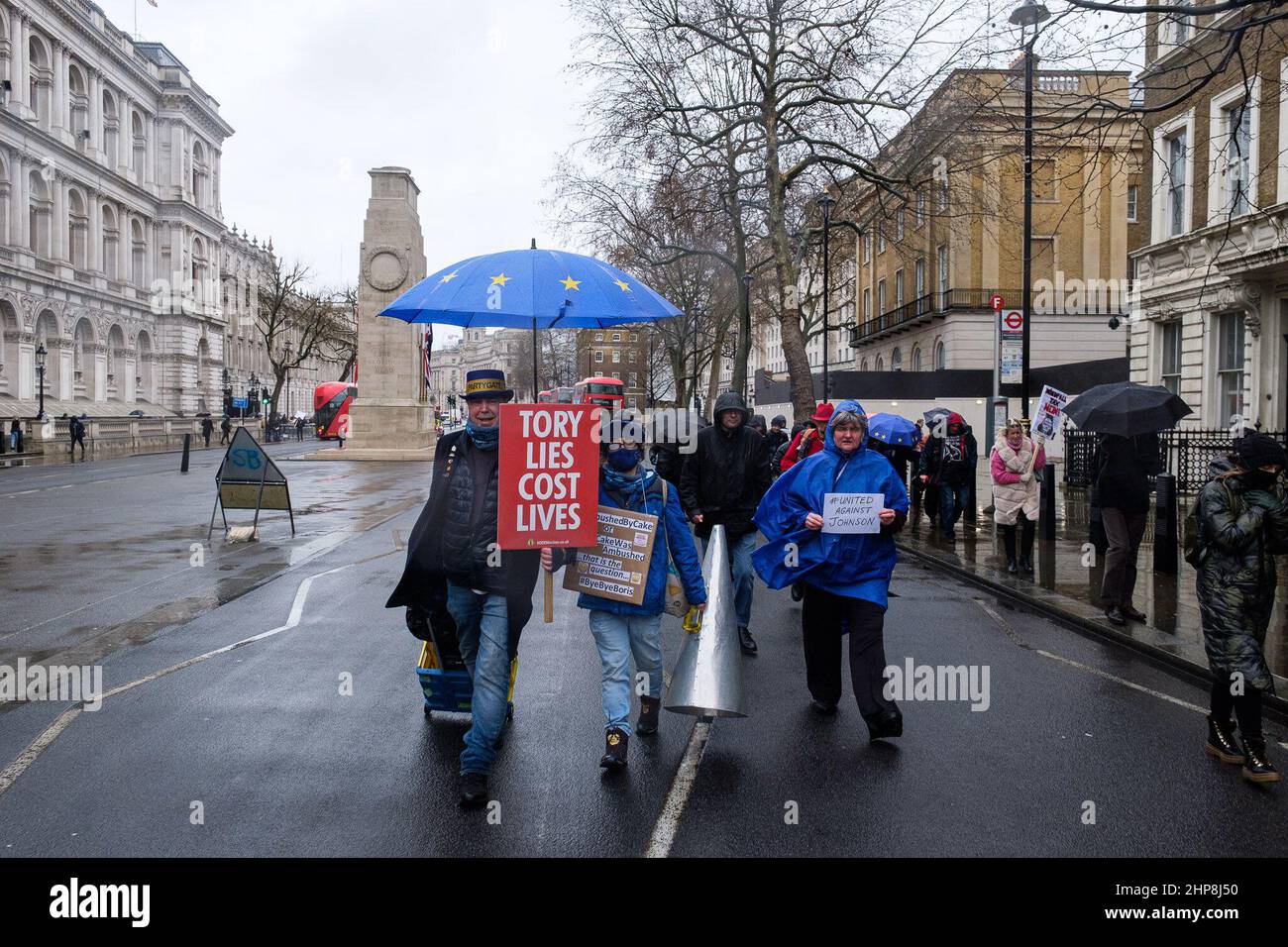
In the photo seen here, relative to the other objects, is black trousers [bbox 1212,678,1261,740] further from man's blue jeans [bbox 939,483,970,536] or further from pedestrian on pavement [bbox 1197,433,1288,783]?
man's blue jeans [bbox 939,483,970,536]

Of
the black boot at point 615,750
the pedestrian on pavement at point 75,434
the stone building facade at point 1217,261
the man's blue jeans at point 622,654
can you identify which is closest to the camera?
the black boot at point 615,750

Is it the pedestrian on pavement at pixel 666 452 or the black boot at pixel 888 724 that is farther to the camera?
the pedestrian on pavement at pixel 666 452

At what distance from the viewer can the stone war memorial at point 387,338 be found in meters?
39.3

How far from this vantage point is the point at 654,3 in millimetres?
25422

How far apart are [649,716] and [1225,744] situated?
3.07 m

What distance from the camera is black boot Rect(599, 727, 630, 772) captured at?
199 inches

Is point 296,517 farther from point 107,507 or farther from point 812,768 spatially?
point 812,768

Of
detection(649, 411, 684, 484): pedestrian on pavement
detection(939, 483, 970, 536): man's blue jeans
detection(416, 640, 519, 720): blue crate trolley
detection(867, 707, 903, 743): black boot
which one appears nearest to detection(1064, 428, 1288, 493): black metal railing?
detection(939, 483, 970, 536): man's blue jeans

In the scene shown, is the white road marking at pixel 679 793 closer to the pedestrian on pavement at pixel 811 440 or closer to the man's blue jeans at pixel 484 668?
the man's blue jeans at pixel 484 668

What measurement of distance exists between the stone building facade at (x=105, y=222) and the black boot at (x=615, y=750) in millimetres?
50293

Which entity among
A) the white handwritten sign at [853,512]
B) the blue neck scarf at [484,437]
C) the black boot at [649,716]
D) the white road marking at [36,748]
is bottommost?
the white road marking at [36,748]

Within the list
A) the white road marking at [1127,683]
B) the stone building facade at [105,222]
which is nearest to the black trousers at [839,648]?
the white road marking at [1127,683]

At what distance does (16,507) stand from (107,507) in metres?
1.73
